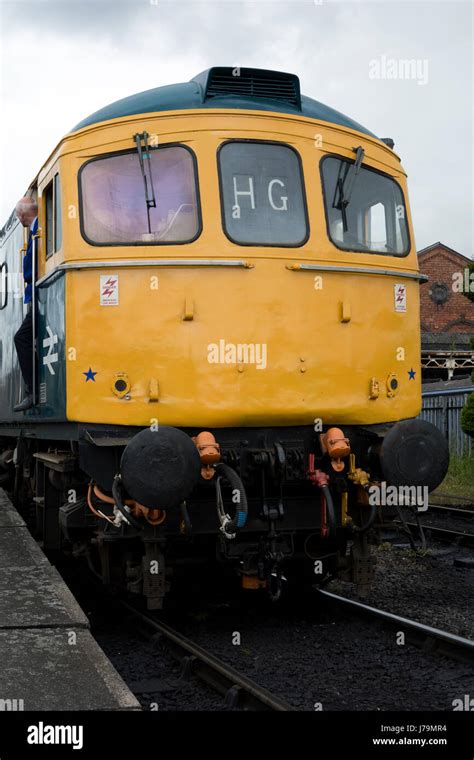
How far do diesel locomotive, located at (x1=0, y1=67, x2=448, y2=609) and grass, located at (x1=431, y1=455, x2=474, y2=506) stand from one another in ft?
29.3

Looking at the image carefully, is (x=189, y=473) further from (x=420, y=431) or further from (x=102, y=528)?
(x=420, y=431)

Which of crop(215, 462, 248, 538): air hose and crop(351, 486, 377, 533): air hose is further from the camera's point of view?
crop(351, 486, 377, 533): air hose

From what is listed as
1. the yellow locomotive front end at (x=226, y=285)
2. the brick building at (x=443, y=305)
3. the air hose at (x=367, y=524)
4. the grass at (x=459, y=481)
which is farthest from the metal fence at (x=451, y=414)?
the brick building at (x=443, y=305)

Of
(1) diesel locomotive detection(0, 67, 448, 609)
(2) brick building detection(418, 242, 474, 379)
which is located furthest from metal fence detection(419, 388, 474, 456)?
(2) brick building detection(418, 242, 474, 379)

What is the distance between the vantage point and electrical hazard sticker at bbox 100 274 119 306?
5715 millimetres

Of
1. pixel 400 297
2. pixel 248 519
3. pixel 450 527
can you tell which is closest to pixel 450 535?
pixel 450 527

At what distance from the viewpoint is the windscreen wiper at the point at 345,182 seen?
629cm

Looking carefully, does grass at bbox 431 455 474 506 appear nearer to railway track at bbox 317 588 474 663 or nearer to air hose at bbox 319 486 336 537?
railway track at bbox 317 588 474 663

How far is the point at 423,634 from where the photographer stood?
5.83m

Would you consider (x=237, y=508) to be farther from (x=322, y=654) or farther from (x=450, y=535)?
(x=450, y=535)

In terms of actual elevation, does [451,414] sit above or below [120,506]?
above

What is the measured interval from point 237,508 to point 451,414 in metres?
13.0
